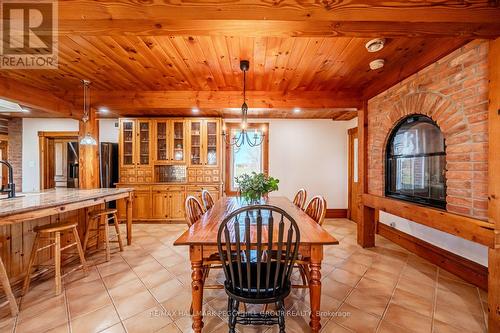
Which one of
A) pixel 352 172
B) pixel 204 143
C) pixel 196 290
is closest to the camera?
pixel 196 290

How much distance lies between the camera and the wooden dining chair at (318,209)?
81.0 inches

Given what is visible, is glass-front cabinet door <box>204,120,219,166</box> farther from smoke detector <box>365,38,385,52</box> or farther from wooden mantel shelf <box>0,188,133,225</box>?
smoke detector <box>365,38,385,52</box>

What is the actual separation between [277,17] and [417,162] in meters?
2.39

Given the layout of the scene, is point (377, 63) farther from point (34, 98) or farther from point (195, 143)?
point (34, 98)

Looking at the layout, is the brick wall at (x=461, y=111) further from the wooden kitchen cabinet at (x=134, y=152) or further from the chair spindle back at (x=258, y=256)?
the wooden kitchen cabinet at (x=134, y=152)

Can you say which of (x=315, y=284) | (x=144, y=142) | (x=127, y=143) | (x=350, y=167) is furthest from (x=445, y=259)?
(x=127, y=143)

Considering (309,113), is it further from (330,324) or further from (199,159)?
(330,324)

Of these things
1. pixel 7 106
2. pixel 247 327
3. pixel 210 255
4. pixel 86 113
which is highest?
pixel 86 113

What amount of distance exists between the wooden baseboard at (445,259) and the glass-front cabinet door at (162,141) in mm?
4485

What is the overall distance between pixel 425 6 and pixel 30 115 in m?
6.91

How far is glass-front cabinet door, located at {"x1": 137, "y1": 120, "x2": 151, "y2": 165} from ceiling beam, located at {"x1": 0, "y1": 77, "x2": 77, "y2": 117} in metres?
1.33

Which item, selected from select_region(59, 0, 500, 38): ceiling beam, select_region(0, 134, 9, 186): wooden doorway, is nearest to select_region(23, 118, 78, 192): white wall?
select_region(0, 134, 9, 186): wooden doorway

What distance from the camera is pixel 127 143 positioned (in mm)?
4742

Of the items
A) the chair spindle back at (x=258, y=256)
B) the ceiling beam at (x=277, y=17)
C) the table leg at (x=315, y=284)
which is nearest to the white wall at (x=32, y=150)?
the ceiling beam at (x=277, y=17)
